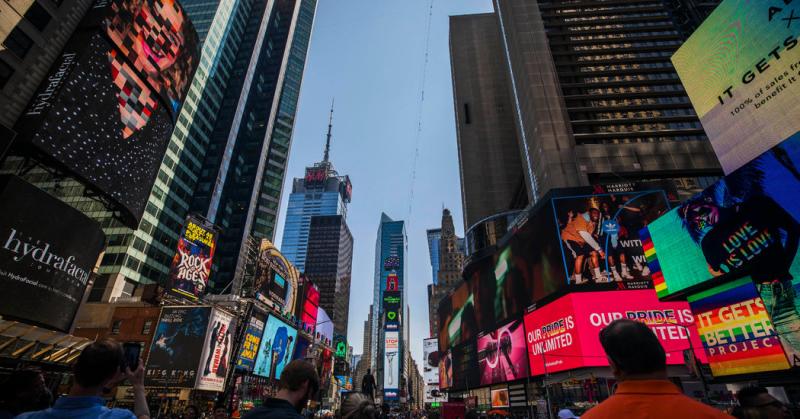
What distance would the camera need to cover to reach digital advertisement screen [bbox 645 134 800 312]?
15.0m

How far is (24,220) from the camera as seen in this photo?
19.0 meters

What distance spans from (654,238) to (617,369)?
24.0 m

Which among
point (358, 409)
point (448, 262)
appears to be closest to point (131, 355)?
point (358, 409)

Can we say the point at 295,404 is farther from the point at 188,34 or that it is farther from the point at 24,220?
the point at 188,34

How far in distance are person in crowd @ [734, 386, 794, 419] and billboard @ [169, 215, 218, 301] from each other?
33443 millimetres

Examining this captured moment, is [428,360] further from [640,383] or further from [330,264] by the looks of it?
[640,383]

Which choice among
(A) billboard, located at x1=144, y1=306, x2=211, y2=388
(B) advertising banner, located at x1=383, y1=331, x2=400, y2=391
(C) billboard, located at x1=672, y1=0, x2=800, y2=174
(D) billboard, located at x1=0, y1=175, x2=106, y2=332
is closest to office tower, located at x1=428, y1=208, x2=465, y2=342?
(B) advertising banner, located at x1=383, y1=331, x2=400, y2=391

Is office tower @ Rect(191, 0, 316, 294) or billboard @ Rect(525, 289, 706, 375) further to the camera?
office tower @ Rect(191, 0, 316, 294)

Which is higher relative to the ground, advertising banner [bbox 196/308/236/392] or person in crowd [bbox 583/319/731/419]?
advertising banner [bbox 196/308/236/392]

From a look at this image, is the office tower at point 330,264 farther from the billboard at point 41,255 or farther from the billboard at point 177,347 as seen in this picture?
the billboard at point 41,255

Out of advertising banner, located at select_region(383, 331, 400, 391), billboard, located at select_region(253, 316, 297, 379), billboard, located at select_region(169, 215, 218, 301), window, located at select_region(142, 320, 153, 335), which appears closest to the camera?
billboard, located at select_region(169, 215, 218, 301)

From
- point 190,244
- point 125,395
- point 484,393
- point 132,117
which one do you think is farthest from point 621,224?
point 125,395

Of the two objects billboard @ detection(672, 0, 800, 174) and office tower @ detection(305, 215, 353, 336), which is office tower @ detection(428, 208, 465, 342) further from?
billboard @ detection(672, 0, 800, 174)

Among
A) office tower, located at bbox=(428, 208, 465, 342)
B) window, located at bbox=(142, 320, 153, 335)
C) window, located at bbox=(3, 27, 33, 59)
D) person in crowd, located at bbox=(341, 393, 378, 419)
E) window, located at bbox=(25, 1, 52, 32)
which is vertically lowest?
person in crowd, located at bbox=(341, 393, 378, 419)
